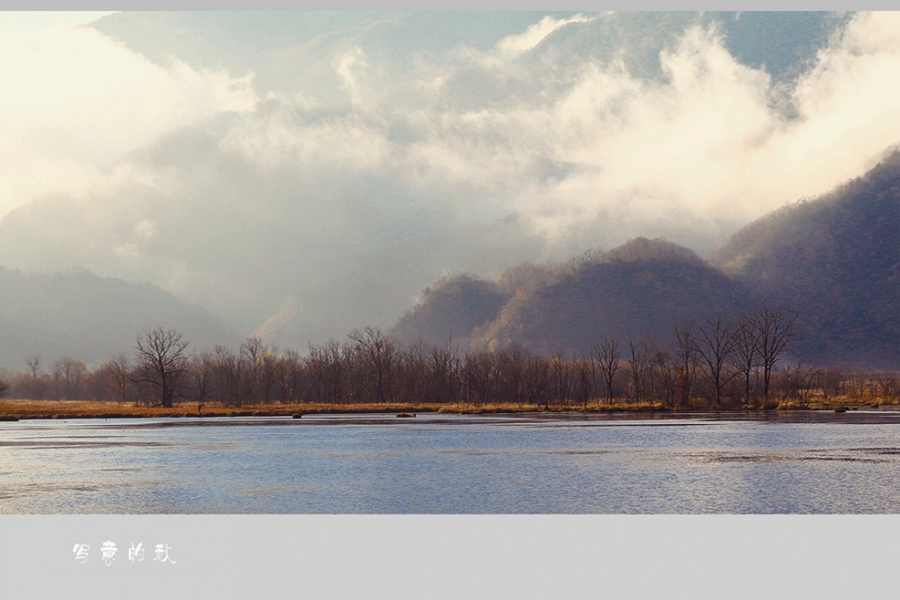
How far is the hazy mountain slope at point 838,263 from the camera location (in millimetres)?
139125

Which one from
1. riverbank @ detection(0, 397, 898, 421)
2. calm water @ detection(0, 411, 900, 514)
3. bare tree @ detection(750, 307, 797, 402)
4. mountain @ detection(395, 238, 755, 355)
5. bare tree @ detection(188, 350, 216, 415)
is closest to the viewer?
calm water @ detection(0, 411, 900, 514)

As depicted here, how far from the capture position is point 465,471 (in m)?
33.6

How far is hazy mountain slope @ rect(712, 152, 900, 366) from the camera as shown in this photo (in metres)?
139

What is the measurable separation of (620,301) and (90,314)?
90515 mm

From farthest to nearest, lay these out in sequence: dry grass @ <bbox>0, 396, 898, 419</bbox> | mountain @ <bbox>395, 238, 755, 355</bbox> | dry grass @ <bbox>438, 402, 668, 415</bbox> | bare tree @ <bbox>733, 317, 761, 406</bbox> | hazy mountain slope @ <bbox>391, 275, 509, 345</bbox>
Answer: hazy mountain slope @ <bbox>391, 275, 509, 345</bbox> → mountain @ <bbox>395, 238, 755, 355</bbox> → bare tree @ <bbox>733, 317, 761, 406</bbox> → dry grass @ <bbox>438, 402, 668, 415</bbox> → dry grass @ <bbox>0, 396, 898, 419</bbox>

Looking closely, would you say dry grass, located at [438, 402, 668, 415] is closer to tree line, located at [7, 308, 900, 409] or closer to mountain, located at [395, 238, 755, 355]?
tree line, located at [7, 308, 900, 409]

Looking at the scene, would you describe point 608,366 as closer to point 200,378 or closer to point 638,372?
point 638,372

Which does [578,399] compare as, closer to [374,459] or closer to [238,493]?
[374,459]

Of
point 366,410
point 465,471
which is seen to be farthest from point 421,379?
point 465,471

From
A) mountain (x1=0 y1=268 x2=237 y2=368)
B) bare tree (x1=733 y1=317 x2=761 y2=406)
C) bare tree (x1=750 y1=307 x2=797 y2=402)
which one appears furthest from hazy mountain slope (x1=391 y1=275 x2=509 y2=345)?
bare tree (x1=733 y1=317 x2=761 y2=406)

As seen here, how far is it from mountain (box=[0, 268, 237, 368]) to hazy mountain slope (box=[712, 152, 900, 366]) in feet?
290

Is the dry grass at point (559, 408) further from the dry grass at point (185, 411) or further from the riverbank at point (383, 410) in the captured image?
the dry grass at point (185, 411)

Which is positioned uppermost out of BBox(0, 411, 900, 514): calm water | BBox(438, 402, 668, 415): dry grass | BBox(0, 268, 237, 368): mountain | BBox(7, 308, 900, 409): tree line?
BBox(0, 268, 237, 368): mountain

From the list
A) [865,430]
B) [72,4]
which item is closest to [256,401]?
[865,430]
